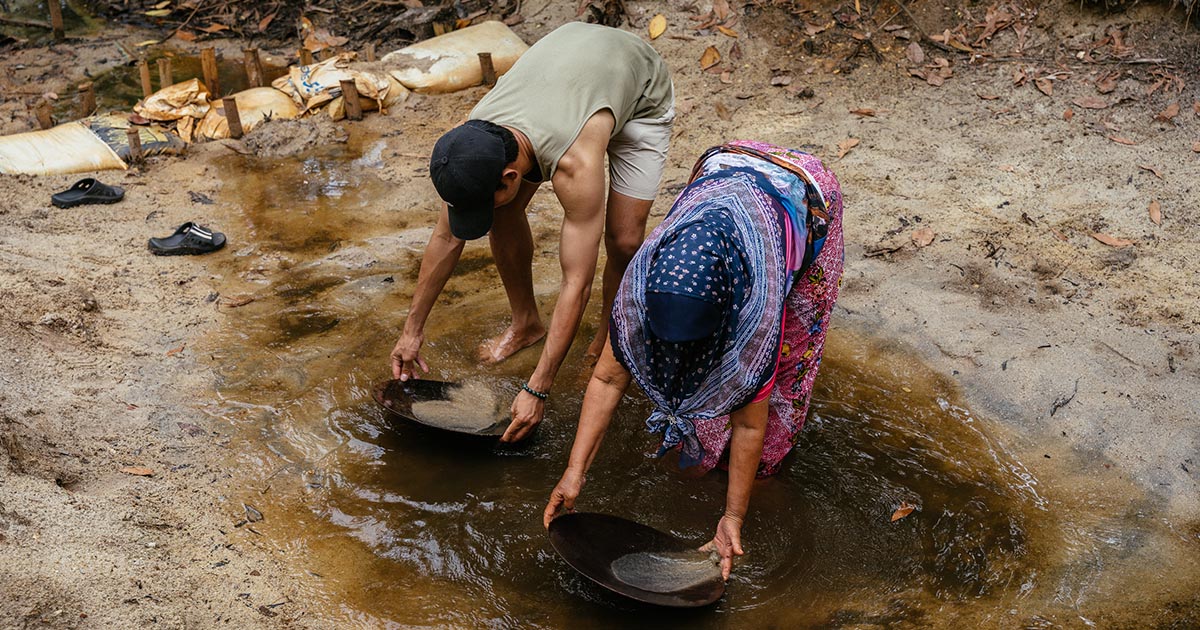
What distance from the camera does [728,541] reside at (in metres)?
2.51

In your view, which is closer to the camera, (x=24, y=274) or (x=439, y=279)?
(x=439, y=279)

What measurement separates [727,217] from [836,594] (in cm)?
120

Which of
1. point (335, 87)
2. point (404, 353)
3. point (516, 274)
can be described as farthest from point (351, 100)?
point (404, 353)

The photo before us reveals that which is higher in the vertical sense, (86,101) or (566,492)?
(566,492)

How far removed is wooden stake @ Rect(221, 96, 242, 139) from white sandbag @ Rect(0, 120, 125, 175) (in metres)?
0.70

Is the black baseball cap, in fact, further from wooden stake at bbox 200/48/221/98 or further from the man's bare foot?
wooden stake at bbox 200/48/221/98

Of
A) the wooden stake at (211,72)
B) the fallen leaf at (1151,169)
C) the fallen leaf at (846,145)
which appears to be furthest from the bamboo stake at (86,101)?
the fallen leaf at (1151,169)

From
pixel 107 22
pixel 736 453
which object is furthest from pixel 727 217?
pixel 107 22

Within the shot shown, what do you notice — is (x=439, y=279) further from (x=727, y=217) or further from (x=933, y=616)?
(x=933, y=616)

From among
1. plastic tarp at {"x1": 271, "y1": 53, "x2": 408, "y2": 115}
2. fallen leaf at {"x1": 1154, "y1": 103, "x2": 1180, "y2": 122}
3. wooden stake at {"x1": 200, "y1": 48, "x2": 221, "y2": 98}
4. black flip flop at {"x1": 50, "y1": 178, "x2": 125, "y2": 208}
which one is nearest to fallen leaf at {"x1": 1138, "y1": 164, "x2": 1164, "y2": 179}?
fallen leaf at {"x1": 1154, "y1": 103, "x2": 1180, "y2": 122}

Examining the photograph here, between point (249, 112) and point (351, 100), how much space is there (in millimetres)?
663

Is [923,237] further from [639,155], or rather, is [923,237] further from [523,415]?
[523,415]

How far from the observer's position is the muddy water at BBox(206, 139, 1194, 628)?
264cm

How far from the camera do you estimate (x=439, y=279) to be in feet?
10.9
